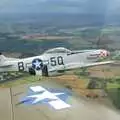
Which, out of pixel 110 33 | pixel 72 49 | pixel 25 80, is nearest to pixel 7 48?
pixel 25 80

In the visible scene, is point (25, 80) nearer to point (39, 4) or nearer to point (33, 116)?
point (39, 4)

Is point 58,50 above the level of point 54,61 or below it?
above

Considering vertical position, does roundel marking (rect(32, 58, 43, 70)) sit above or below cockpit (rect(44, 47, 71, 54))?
below

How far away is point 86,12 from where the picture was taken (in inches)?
133

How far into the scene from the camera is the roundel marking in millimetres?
3482

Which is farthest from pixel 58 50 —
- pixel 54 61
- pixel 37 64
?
pixel 37 64

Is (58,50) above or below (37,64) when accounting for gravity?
above

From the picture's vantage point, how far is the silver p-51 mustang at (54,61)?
345cm

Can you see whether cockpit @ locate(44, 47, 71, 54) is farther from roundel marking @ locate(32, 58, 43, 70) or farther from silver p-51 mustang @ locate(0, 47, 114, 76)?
roundel marking @ locate(32, 58, 43, 70)

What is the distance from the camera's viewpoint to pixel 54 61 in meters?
3.52

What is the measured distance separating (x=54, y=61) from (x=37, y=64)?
17cm

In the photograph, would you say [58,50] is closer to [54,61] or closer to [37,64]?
[54,61]

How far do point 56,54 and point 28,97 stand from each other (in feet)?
2.07

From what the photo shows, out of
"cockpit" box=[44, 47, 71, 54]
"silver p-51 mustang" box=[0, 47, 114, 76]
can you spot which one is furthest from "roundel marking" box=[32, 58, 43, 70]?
"cockpit" box=[44, 47, 71, 54]
